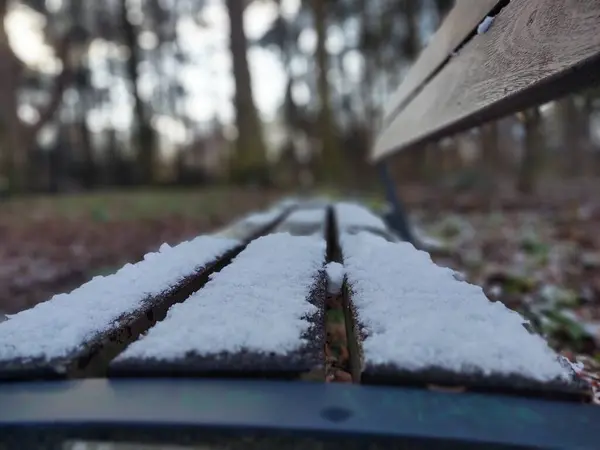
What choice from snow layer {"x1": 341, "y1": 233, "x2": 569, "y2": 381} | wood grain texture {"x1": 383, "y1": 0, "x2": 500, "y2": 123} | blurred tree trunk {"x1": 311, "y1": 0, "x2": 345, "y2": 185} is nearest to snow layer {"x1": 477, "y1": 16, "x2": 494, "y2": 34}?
wood grain texture {"x1": 383, "y1": 0, "x2": 500, "y2": 123}

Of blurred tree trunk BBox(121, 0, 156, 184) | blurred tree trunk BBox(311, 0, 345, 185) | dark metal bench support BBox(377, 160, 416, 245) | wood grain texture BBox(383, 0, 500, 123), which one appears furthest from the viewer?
blurred tree trunk BBox(121, 0, 156, 184)

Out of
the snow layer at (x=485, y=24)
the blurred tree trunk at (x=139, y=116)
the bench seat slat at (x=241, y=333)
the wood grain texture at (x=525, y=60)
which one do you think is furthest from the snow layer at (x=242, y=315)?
the blurred tree trunk at (x=139, y=116)

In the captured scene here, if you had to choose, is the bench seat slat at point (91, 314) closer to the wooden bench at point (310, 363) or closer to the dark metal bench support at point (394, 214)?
the wooden bench at point (310, 363)

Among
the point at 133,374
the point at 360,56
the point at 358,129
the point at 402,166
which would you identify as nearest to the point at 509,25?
the point at 133,374

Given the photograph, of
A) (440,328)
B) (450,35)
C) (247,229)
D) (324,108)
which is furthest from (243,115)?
(440,328)

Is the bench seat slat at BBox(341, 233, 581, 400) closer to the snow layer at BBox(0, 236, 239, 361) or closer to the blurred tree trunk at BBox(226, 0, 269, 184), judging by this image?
the snow layer at BBox(0, 236, 239, 361)

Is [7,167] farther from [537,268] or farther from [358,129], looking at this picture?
[537,268]
